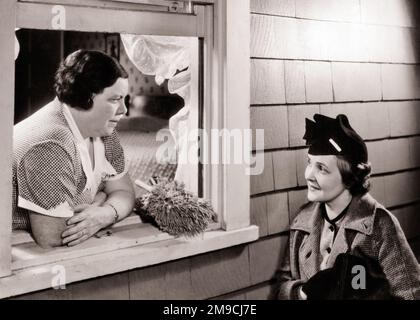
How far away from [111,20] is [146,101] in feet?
1.30

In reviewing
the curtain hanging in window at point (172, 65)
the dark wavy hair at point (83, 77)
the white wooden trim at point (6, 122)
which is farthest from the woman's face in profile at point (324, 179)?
the white wooden trim at point (6, 122)

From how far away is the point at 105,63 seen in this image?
197 centimetres

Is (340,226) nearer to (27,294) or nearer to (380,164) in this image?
(380,164)

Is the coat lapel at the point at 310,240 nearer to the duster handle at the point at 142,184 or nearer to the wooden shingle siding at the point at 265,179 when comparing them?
the wooden shingle siding at the point at 265,179

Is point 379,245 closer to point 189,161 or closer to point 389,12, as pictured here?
point 189,161

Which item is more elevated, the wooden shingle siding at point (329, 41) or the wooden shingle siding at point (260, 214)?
the wooden shingle siding at point (329, 41)

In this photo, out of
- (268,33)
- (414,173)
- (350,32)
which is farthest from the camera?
(414,173)

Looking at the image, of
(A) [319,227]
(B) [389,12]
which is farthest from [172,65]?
(B) [389,12]

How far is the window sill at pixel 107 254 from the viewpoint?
69.6 inches

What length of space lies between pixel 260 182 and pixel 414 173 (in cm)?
132

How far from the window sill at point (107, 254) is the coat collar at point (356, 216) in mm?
283

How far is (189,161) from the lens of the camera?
7.59 feet

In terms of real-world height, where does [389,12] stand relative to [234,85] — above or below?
above
